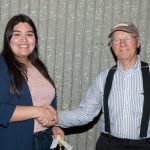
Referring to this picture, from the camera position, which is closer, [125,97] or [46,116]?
[46,116]

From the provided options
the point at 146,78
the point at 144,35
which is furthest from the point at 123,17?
the point at 146,78

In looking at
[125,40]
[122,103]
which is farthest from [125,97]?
[125,40]

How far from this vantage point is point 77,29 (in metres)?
4.18

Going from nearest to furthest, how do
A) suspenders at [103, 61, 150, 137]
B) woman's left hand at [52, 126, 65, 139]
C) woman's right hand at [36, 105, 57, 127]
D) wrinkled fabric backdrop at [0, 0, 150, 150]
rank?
woman's right hand at [36, 105, 57, 127] < suspenders at [103, 61, 150, 137] < woman's left hand at [52, 126, 65, 139] < wrinkled fabric backdrop at [0, 0, 150, 150]

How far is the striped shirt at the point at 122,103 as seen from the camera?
3317 mm

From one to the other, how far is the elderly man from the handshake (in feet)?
1.81

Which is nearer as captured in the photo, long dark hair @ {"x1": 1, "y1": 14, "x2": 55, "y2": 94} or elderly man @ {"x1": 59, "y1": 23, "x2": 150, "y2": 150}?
long dark hair @ {"x1": 1, "y1": 14, "x2": 55, "y2": 94}

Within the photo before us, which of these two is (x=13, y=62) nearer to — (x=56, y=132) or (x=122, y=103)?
(x=56, y=132)

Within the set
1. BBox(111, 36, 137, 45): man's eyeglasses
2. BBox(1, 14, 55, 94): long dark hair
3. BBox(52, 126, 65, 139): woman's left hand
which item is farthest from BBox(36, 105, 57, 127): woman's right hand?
BBox(111, 36, 137, 45): man's eyeglasses

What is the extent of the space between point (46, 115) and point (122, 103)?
80 cm

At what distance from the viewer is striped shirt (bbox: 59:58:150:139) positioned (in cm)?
332

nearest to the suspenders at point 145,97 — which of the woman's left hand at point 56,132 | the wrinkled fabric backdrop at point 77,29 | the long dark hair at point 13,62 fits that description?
the woman's left hand at point 56,132

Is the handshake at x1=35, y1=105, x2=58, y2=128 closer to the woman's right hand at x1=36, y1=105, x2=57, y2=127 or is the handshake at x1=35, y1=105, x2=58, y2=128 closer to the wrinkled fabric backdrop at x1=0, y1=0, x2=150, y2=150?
the woman's right hand at x1=36, y1=105, x2=57, y2=127

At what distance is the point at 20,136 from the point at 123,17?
2041 mm
